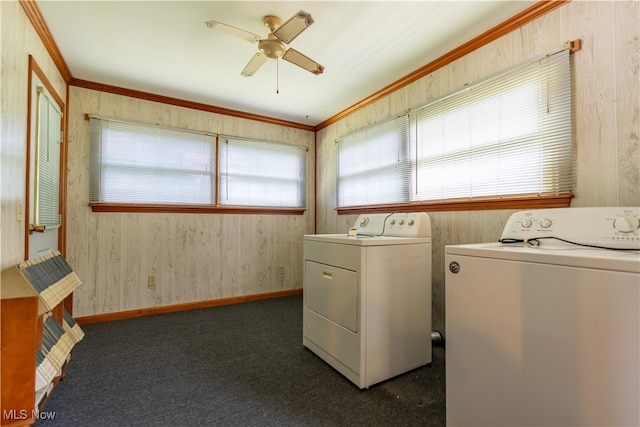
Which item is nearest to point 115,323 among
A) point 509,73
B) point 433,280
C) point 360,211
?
point 360,211

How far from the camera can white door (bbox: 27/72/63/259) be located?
1858 millimetres

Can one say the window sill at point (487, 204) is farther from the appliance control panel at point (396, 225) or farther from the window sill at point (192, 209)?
the window sill at point (192, 209)

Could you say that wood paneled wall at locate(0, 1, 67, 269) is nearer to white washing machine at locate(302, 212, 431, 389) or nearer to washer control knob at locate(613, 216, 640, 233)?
white washing machine at locate(302, 212, 431, 389)

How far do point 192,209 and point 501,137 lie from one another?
2.99 metres

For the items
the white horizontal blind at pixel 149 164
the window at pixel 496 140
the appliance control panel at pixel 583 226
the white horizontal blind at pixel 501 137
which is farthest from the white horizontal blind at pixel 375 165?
the white horizontal blind at pixel 149 164

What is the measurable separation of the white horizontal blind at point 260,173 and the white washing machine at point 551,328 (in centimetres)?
276

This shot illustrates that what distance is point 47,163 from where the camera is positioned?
2160mm

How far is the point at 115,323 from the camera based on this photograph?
274 centimetres

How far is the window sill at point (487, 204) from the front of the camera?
167cm

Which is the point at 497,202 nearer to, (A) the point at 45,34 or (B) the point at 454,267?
(B) the point at 454,267

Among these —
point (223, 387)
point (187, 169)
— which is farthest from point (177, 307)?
point (223, 387)

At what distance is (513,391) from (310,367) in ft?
4.10

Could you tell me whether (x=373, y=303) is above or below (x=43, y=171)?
below

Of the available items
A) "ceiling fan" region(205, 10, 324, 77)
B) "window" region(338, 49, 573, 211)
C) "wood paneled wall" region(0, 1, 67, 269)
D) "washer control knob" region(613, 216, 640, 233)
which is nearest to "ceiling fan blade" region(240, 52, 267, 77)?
"ceiling fan" region(205, 10, 324, 77)
